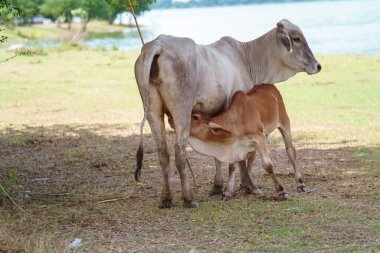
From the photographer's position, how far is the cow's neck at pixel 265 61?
8438 mm

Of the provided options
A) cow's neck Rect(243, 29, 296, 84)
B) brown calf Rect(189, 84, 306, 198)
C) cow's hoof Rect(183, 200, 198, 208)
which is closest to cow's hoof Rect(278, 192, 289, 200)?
brown calf Rect(189, 84, 306, 198)

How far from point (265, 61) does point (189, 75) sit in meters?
1.47

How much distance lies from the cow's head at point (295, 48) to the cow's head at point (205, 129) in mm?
1399

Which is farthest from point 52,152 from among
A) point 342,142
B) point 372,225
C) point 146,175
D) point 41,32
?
point 41,32

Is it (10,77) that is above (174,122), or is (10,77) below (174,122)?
below

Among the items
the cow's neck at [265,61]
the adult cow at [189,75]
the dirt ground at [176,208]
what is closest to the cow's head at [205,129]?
the adult cow at [189,75]

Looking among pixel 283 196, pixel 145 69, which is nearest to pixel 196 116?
pixel 145 69

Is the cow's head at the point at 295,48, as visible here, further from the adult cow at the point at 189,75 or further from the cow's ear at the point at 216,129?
the cow's ear at the point at 216,129

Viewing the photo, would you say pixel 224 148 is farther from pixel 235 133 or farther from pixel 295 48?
pixel 295 48

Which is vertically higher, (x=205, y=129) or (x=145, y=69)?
(x=145, y=69)

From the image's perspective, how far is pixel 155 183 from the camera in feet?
28.8

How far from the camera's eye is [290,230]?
255 inches

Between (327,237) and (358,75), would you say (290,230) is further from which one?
(358,75)

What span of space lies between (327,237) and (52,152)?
18.2 feet
